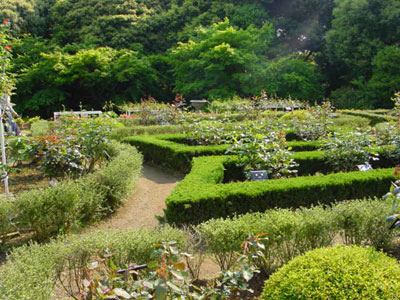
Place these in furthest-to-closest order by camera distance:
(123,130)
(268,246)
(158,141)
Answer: (123,130) → (158,141) → (268,246)

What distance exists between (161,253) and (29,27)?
1065 inches

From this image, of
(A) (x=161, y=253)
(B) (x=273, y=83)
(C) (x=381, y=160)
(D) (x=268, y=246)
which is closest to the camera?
(A) (x=161, y=253)

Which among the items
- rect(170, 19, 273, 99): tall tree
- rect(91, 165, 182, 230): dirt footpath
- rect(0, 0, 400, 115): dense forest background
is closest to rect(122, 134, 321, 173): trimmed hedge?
rect(91, 165, 182, 230): dirt footpath

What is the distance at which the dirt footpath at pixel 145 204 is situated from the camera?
15.2ft

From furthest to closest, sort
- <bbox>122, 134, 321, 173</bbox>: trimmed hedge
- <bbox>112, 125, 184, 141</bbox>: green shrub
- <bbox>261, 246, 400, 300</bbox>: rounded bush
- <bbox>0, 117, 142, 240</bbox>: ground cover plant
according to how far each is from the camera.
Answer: <bbox>112, 125, 184, 141</bbox>: green shrub, <bbox>122, 134, 321, 173</bbox>: trimmed hedge, <bbox>0, 117, 142, 240</bbox>: ground cover plant, <bbox>261, 246, 400, 300</bbox>: rounded bush

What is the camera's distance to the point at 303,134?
855 cm

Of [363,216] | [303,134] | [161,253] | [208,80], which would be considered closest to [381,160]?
[303,134]

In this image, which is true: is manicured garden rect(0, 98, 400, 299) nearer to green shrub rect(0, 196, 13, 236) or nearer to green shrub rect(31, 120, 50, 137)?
green shrub rect(0, 196, 13, 236)

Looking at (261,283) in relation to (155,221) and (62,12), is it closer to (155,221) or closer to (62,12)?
(155,221)

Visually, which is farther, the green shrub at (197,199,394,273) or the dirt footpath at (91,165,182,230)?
the dirt footpath at (91,165,182,230)

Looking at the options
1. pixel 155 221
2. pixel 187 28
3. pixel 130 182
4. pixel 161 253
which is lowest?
pixel 155 221

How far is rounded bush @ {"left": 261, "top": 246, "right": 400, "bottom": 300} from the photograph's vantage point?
1.94 metres

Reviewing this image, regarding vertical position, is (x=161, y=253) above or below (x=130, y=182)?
above

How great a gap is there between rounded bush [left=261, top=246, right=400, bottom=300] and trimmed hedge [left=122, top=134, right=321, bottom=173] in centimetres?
479
